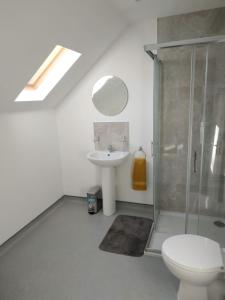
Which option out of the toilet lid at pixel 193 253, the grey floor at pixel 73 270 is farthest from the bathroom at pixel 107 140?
the toilet lid at pixel 193 253

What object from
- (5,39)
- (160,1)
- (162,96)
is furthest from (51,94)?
(160,1)

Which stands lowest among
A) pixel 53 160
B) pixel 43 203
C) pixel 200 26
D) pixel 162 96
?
pixel 43 203

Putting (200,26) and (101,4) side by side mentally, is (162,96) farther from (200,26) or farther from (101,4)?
(101,4)

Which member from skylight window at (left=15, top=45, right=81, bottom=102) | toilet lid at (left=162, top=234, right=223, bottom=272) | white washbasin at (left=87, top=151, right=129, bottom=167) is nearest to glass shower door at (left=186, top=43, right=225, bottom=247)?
toilet lid at (left=162, top=234, right=223, bottom=272)

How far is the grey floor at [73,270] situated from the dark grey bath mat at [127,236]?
81 millimetres

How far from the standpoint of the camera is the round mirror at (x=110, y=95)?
2.97 meters

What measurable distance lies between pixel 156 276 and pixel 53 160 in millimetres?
2120

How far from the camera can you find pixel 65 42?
2201 millimetres

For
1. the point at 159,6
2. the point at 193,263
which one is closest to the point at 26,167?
the point at 193,263

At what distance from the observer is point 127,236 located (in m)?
2.62

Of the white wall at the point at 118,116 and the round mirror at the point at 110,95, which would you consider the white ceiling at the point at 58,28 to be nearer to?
the white wall at the point at 118,116

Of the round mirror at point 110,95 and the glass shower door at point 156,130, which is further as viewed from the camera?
the round mirror at point 110,95

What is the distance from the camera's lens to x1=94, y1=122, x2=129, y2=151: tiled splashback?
3.08m

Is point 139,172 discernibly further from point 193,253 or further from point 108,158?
point 193,253
